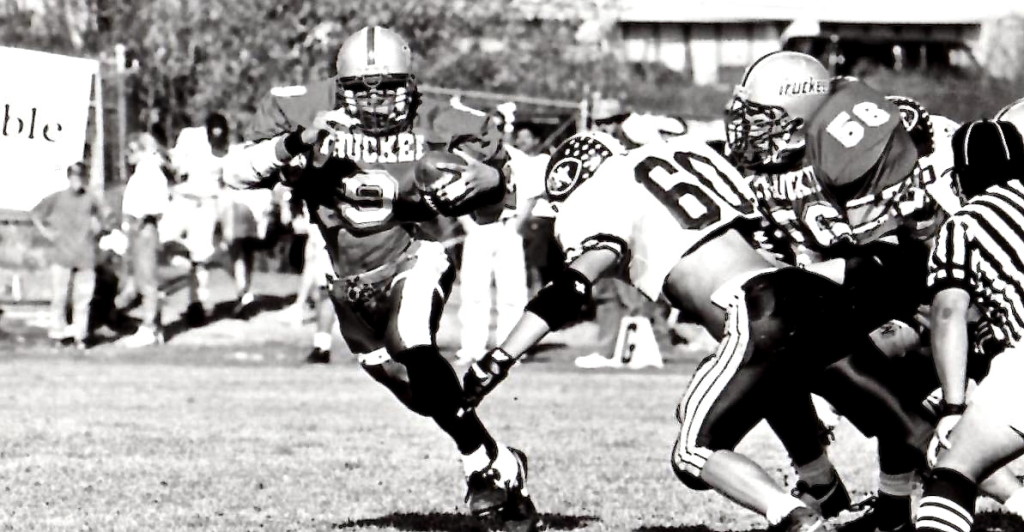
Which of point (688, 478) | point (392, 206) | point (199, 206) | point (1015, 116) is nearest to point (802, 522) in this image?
point (688, 478)

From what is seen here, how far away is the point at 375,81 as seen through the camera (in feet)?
21.8

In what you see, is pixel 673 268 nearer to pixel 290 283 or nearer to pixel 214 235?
pixel 214 235

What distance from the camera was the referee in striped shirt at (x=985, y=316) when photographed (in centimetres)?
493

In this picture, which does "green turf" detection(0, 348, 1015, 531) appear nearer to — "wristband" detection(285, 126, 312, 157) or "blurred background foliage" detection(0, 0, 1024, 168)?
"wristband" detection(285, 126, 312, 157)

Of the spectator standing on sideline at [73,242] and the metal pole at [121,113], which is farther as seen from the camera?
the metal pole at [121,113]

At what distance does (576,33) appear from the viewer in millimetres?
26547

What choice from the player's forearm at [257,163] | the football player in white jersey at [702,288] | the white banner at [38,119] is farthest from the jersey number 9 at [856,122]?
the white banner at [38,119]

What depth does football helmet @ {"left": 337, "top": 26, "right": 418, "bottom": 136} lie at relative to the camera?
6645mm

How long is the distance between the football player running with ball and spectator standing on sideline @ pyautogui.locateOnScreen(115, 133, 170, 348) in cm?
980

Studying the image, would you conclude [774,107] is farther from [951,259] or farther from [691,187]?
[951,259]

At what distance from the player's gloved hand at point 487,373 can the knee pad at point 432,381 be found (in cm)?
59

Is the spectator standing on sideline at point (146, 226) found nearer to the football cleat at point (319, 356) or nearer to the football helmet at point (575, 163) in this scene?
the football cleat at point (319, 356)

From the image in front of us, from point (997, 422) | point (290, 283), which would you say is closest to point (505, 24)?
point (290, 283)

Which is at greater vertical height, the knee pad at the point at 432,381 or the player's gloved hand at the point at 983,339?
the player's gloved hand at the point at 983,339
